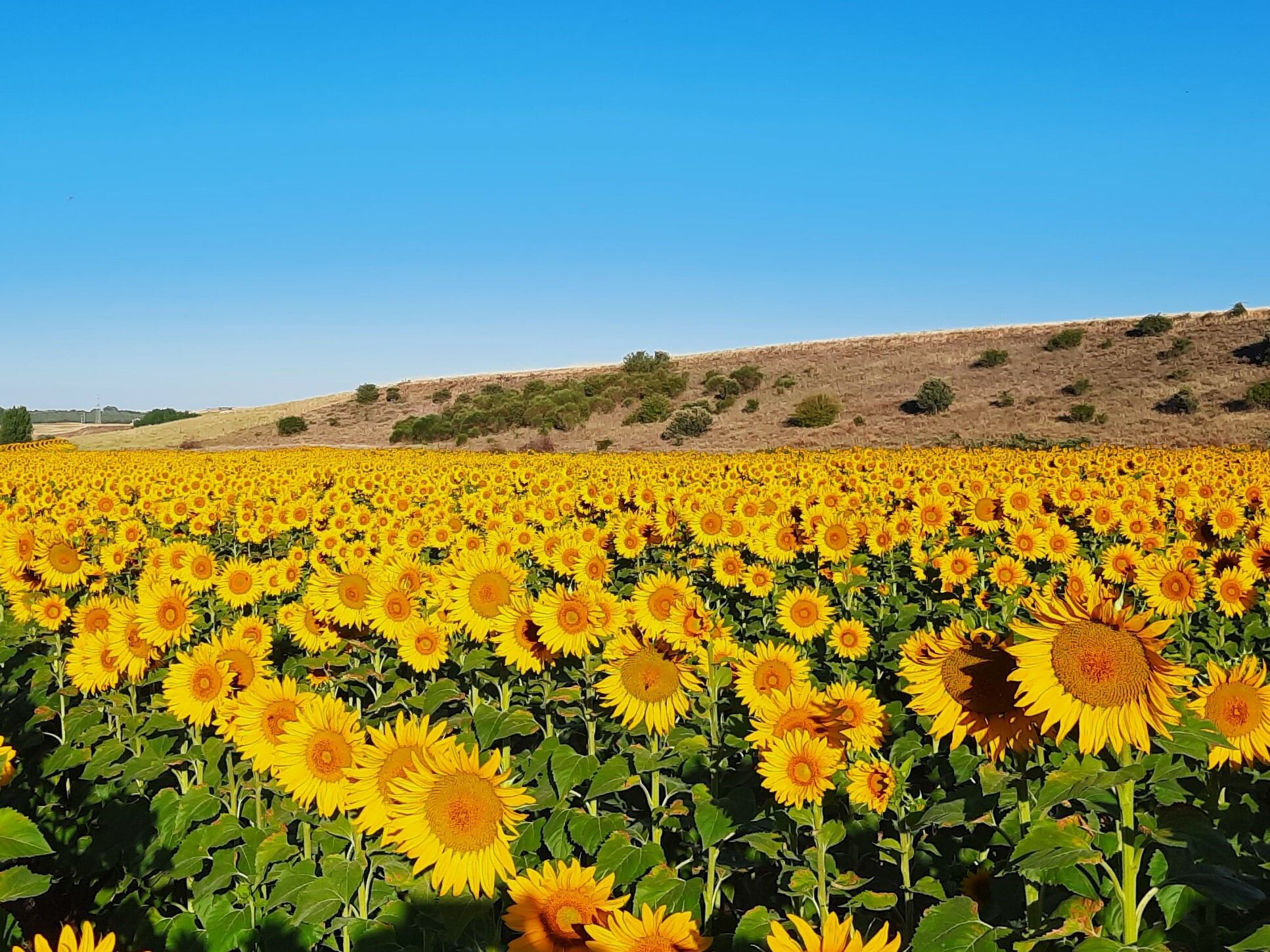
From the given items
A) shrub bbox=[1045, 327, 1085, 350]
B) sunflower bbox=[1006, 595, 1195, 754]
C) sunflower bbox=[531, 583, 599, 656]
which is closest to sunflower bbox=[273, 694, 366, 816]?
sunflower bbox=[531, 583, 599, 656]

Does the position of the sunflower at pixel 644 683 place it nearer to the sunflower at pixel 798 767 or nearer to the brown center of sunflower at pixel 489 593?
the sunflower at pixel 798 767

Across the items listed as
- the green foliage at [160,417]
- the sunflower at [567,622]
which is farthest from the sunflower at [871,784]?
the green foliage at [160,417]

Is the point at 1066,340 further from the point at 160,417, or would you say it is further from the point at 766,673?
the point at 160,417

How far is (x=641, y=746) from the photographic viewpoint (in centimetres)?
431

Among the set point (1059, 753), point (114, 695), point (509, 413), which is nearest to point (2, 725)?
point (114, 695)

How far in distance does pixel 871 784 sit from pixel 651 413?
5374 cm

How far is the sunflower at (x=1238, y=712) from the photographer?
3.31m

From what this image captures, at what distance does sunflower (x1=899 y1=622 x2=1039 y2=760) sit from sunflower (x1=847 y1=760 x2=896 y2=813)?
5.08 feet

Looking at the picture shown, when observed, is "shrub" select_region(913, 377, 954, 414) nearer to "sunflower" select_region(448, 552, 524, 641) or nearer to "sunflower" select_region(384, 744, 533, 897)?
"sunflower" select_region(448, 552, 524, 641)

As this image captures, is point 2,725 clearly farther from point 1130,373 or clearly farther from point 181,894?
point 1130,373

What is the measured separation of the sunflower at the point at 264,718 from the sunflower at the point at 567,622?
1.36 meters

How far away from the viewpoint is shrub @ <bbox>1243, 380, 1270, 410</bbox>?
40625mm

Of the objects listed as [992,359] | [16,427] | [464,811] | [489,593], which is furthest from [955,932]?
[16,427]

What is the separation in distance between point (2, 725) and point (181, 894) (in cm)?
270
